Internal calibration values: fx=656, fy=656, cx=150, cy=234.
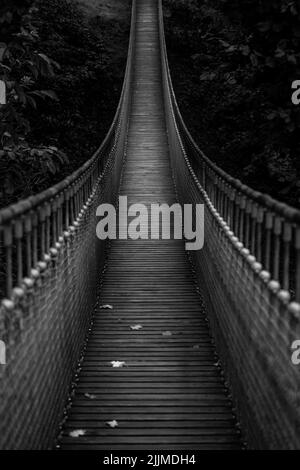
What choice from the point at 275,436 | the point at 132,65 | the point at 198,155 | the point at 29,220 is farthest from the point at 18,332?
the point at 132,65

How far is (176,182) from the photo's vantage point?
12.1 m

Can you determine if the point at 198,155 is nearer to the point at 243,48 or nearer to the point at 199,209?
the point at 199,209

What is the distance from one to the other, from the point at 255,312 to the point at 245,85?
171 inches

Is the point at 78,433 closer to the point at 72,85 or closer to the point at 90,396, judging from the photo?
the point at 90,396

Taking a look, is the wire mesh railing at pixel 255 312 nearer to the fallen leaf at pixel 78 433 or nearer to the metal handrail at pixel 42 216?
the fallen leaf at pixel 78 433

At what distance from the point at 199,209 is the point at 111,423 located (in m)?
3.35

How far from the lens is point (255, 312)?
3.55 m

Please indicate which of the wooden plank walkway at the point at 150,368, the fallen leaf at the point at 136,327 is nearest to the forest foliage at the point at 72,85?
the wooden plank walkway at the point at 150,368

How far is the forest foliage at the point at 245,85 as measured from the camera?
550cm

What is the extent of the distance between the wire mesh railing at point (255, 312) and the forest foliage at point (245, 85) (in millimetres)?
876

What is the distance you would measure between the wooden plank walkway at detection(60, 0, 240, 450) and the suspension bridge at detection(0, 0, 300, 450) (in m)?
0.01

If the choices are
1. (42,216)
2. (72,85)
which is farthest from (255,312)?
(72,85)

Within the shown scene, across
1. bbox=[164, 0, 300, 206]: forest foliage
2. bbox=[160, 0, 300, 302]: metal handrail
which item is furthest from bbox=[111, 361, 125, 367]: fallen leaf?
bbox=[164, 0, 300, 206]: forest foliage

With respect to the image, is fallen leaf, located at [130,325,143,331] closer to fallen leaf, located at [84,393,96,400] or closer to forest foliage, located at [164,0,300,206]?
fallen leaf, located at [84,393,96,400]
